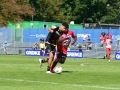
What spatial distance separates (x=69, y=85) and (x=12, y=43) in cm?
4236

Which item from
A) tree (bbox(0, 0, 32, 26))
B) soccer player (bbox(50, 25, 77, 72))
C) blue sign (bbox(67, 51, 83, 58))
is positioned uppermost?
soccer player (bbox(50, 25, 77, 72))

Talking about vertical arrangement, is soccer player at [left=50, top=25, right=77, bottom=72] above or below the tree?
above

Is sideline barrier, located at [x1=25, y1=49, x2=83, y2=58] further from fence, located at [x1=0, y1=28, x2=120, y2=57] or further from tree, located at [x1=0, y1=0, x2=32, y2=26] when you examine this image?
tree, located at [x1=0, y1=0, x2=32, y2=26]

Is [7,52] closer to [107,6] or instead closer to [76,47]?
[76,47]

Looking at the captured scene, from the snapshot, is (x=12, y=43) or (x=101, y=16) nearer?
(x=12, y=43)

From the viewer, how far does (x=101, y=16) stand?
10244 cm

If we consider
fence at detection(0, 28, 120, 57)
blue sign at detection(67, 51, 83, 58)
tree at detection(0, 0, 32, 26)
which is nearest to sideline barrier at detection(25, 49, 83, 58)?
blue sign at detection(67, 51, 83, 58)

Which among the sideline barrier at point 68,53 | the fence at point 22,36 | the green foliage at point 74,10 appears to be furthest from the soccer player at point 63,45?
the green foliage at point 74,10

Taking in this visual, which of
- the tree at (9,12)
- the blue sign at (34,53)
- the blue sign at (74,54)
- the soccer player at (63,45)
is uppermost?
the soccer player at (63,45)

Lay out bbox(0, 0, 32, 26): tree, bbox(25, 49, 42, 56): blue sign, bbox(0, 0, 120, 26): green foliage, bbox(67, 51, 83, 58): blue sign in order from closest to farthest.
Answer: bbox(67, 51, 83, 58): blue sign < bbox(25, 49, 42, 56): blue sign < bbox(0, 0, 32, 26): tree < bbox(0, 0, 120, 26): green foliage

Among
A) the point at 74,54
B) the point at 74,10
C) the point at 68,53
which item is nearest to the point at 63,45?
the point at 74,54

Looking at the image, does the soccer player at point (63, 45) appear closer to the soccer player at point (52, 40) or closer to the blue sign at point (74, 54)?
the soccer player at point (52, 40)

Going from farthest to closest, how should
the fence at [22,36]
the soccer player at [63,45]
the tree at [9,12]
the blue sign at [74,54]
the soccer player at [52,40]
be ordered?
the tree at [9,12] → the fence at [22,36] → the blue sign at [74,54] → the soccer player at [52,40] → the soccer player at [63,45]

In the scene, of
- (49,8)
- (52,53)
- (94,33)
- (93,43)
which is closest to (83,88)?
Result: (52,53)
